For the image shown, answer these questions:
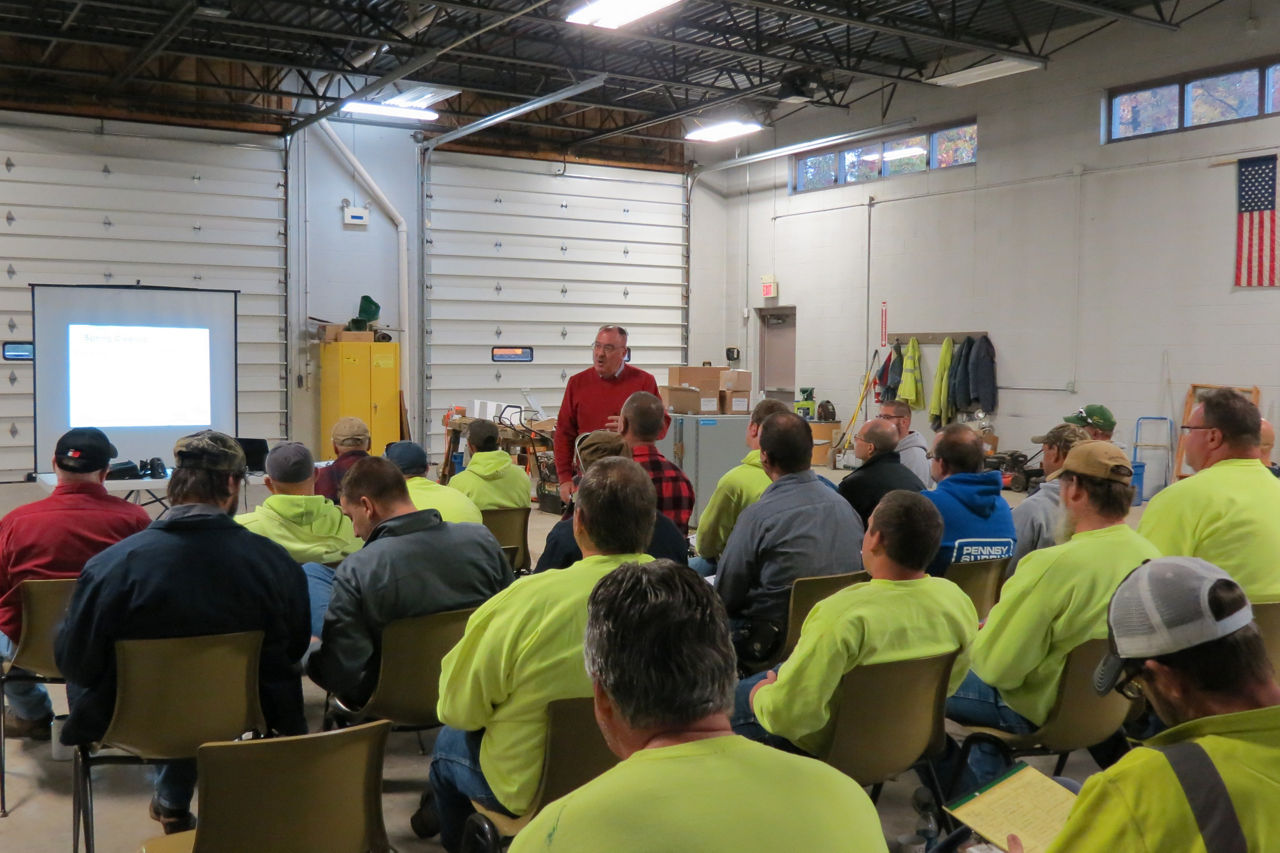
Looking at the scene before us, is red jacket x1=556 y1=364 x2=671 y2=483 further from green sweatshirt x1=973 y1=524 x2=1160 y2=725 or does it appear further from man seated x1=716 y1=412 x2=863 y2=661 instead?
green sweatshirt x1=973 y1=524 x2=1160 y2=725

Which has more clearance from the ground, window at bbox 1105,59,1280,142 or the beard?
window at bbox 1105,59,1280,142

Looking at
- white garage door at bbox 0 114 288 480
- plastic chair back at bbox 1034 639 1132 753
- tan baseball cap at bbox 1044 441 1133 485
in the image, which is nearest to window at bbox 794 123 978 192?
white garage door at bbox 0 114 288 480

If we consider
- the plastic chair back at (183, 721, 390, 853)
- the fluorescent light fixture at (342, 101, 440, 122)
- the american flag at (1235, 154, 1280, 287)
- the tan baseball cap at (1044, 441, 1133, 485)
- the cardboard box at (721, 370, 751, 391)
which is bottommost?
the plastic chair back at (183, 721, 390, 853)

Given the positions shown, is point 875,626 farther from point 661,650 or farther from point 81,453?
point 81,453

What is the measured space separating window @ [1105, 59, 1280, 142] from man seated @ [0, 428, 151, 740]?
10.3 meters

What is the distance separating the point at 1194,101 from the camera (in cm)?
1020

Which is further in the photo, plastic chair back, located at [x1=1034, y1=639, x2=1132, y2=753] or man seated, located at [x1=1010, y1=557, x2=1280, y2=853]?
plastic chair back, located at [x1=1034, y1=639, x2=1132, y2=753]

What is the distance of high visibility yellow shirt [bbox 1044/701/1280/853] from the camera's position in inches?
47.1

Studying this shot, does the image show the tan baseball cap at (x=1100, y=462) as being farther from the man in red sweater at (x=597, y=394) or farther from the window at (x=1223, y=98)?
the window at (x=1223, y=98)

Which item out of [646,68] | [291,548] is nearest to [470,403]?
[646,68]

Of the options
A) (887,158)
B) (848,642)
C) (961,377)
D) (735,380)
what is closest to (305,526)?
(848,642)

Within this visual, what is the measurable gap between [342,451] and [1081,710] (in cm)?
364

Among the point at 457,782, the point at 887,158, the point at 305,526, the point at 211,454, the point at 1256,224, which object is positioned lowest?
the point at 457,782

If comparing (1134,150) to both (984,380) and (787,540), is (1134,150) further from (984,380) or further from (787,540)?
(787,540)
